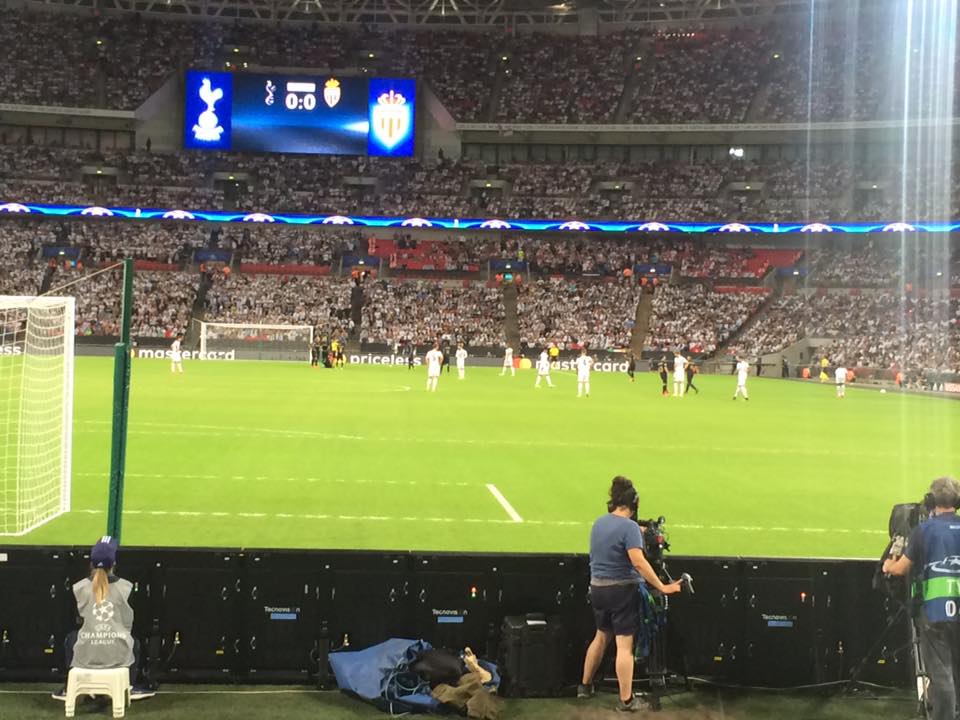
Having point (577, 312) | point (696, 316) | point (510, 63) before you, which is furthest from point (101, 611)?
point (510, 63)

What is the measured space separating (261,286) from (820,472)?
5615 centimetres

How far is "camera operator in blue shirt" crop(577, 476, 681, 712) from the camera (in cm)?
716

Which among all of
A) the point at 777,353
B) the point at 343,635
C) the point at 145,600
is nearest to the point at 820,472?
the point at 343,635

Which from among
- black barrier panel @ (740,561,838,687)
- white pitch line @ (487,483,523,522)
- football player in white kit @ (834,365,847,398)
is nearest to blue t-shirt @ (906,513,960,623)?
black barrier panel @ (740,561,838,687)

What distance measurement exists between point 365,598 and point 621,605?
7.30ft

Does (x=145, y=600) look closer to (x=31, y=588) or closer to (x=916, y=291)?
(x=31, y=588)

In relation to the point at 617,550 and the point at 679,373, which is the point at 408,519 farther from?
the point at 679,373

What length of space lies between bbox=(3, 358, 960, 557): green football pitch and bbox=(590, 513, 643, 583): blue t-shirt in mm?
4595

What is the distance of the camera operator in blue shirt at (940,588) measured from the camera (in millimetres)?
6488

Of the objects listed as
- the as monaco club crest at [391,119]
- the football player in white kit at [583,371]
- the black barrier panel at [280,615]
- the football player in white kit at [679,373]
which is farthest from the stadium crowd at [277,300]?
the black barrier panel at [280,615]

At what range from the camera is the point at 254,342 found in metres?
61.9

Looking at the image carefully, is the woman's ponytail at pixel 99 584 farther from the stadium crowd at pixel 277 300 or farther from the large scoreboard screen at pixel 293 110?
the large scoreboard screen at pixel 293 110

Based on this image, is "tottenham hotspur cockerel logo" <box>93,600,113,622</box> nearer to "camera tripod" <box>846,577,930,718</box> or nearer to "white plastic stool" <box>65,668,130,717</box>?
"white plastic stool" <box>65,668,130,717</box>

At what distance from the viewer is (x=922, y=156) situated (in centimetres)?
7000
